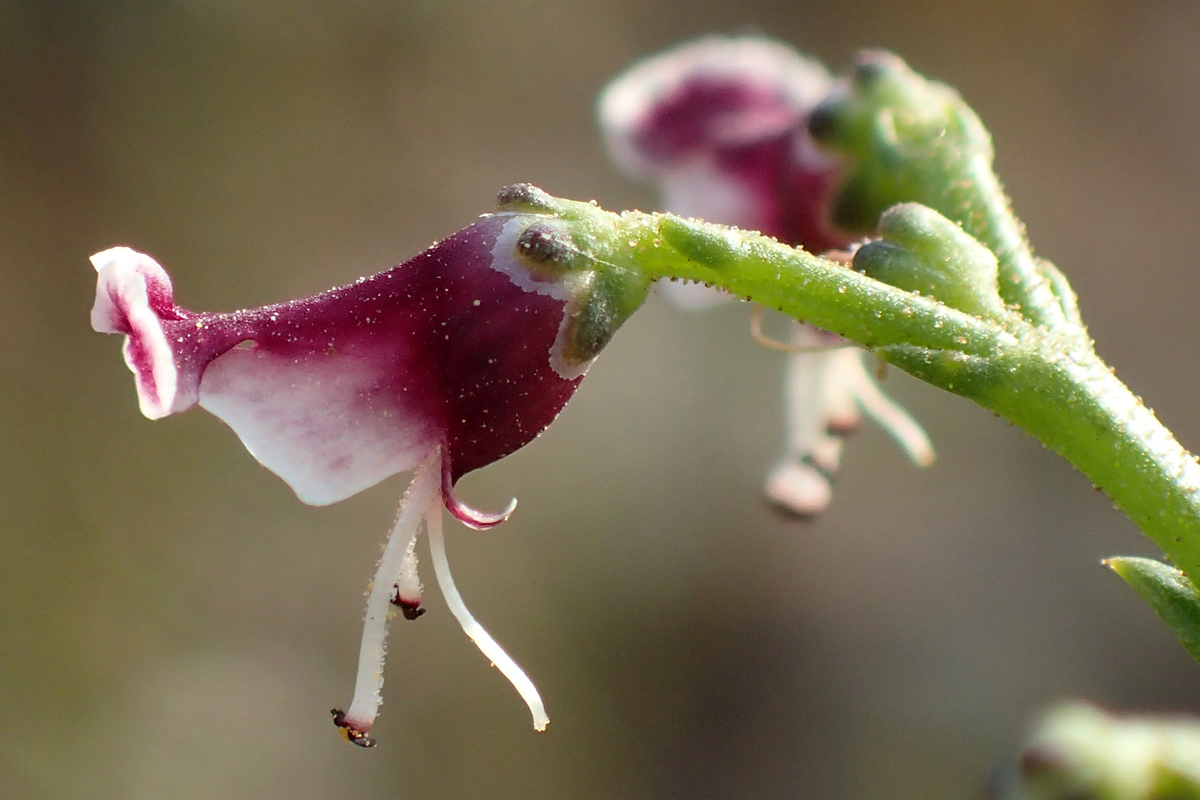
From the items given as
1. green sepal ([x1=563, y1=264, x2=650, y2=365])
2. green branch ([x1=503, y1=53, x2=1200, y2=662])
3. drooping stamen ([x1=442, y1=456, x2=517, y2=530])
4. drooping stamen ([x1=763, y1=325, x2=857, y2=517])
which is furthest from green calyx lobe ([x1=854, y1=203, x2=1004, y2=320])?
drooping stamen ([x1=763, y1=325, x2=857, y2=517])

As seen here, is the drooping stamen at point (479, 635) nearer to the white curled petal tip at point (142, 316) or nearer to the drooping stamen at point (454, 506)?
the drooping stamen at point (454, 506)

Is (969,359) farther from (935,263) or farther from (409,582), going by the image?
(409,582)

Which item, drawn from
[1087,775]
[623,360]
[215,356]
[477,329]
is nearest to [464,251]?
[477,329]

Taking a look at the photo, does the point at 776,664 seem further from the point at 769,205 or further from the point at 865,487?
the point at 769,205

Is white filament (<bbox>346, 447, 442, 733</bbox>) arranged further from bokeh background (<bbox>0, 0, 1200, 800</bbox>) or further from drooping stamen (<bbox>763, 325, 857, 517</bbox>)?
bokeh background (<bbox>0, 0, 1200, 800</bbox>)

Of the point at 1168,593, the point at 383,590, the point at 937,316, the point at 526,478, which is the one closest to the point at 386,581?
the point at 383,590

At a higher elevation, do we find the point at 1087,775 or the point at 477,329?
the point at 477,329

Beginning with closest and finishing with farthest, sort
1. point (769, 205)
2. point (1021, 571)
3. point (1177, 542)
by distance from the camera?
point (1177, 542) < point (769, 205) < point (1021, 571)
